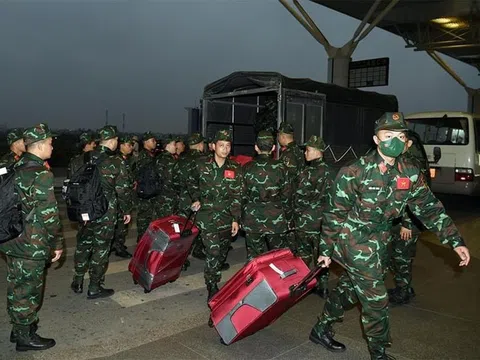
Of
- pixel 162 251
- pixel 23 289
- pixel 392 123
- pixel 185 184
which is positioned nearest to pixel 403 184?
pixel 392 123

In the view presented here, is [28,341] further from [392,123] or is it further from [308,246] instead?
[392,123]

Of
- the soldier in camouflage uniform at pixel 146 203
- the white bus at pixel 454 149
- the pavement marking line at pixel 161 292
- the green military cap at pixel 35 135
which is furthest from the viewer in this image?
the white bus at pixel 454 149

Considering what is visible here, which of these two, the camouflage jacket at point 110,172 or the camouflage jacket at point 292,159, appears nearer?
the camouflage jacket at point 110,172

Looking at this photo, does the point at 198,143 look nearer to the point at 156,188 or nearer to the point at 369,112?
the point at 156,188

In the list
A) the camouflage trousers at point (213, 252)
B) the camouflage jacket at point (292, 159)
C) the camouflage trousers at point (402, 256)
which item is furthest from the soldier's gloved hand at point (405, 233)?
the camouflage trousers at point (213, 252)

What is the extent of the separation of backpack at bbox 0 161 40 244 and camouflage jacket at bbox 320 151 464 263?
92.2 inches

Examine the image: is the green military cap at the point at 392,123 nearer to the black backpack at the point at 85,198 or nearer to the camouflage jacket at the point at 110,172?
the black backpack at the point at 85,198

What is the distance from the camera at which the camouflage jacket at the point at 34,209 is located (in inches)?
137

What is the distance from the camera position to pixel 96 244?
15.7 feet

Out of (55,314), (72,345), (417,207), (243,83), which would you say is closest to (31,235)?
(72,345)

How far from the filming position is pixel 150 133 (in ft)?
24.2

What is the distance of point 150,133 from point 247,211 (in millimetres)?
3171

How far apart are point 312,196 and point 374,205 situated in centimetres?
169

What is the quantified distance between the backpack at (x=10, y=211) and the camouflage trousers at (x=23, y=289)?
27cm
